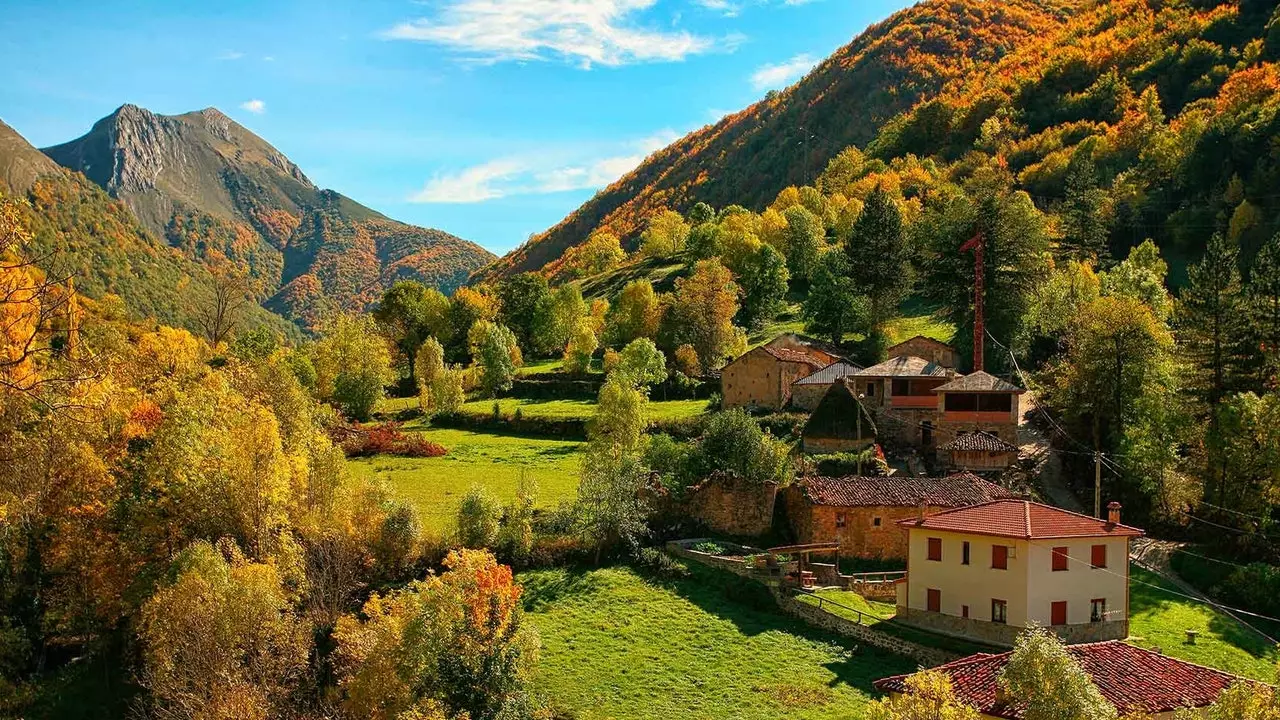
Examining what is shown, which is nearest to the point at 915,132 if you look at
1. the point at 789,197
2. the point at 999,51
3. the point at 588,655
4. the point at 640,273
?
the point at 789,197

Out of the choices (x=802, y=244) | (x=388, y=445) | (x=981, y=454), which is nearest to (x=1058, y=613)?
(x=981, y=454)

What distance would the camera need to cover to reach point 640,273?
109 m

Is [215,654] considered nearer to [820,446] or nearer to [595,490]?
[595,490]

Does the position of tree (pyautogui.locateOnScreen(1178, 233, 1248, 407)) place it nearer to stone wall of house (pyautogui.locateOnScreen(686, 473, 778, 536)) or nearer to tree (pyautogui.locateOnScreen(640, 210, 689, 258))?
stone wall of house (pyautogui.locateOnScreen(686, 473, 778, 536))

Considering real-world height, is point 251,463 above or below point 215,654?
above

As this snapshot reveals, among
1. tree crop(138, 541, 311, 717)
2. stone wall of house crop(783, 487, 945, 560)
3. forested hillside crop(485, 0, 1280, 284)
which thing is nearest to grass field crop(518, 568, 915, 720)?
stone wall of house crop(783, 487, 945, 560)

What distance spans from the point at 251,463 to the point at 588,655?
1357 centimetres

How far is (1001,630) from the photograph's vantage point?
28391 mm

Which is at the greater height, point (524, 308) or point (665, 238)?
point (665, 238)

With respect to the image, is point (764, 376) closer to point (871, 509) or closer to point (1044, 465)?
point (1044, 465)

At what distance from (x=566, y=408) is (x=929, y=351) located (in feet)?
77.8

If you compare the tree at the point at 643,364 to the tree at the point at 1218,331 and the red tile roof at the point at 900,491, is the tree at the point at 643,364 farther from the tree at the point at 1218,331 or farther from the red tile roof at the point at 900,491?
the tree at the point at 1218,331

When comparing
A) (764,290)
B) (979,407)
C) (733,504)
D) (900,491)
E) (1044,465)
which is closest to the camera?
(900,491)

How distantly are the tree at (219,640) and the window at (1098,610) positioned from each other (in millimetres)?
24682
